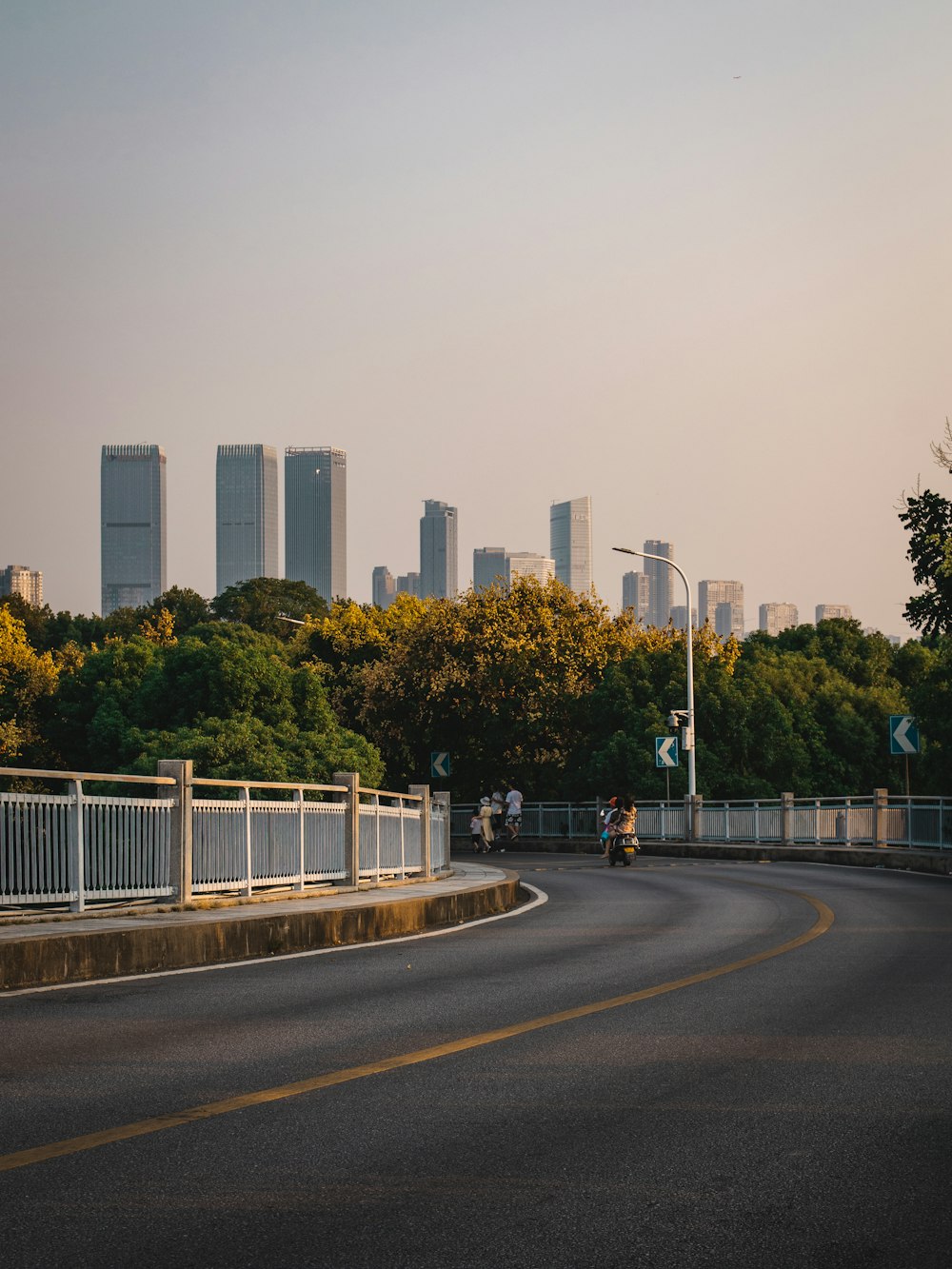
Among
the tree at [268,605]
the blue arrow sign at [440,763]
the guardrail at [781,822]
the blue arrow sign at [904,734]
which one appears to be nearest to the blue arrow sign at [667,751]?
the guardrail at [781,822]

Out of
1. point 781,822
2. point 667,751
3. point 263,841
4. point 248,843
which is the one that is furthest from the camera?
point 667,751

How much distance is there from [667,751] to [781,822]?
17.4 ft

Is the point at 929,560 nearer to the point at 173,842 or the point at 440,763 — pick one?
the point at 173,842

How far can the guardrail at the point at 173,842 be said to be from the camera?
44.9 feet

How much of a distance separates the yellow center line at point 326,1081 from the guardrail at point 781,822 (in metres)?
21.8

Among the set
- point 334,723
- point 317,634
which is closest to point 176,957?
point 334,723

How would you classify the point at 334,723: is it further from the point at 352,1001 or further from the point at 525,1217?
the point at 525,1217

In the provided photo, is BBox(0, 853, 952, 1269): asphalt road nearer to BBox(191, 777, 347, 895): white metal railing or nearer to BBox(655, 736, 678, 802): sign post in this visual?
BBox(191, 777, 347, 895): white metal railing

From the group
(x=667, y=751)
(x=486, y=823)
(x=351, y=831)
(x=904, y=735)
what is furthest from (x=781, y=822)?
(x=351, y=831)

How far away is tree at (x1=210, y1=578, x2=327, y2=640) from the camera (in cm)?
12775

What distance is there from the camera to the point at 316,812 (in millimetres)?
19125

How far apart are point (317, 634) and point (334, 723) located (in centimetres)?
3353

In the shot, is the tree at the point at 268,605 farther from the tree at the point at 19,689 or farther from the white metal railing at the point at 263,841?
the white metal railing at the point at 263,841

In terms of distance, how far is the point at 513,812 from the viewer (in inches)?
1921
